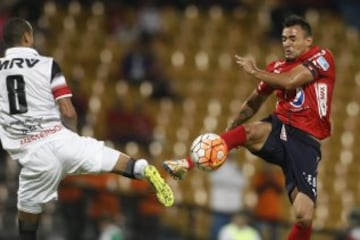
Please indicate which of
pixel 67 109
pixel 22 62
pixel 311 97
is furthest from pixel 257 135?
pixel 22 62

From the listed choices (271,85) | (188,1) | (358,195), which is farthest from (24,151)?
(188,1)

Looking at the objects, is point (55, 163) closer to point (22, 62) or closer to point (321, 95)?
point (22, 62)

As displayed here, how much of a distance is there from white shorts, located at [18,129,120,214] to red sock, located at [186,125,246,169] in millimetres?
849

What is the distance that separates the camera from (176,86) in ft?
67.7

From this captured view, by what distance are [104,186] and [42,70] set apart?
7.13 metres

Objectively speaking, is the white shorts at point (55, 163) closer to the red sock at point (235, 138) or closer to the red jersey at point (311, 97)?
the red sock at point (235, 138)

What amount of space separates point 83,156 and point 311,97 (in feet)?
6.64

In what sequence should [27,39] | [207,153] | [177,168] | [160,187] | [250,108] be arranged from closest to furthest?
[27,39], [160,187], [207,153], [177,168], [250,108]

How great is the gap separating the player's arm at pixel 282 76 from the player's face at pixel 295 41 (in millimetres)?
216

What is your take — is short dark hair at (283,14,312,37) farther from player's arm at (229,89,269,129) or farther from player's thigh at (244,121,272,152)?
player's thigh at (244,121,272,152)

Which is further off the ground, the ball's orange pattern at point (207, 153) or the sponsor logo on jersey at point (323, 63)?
the sponsor logo on jersey at point (323, 63)

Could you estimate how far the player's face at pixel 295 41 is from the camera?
1146 cm

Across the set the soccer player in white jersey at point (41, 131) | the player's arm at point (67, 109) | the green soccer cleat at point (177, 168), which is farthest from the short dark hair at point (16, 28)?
the green soccer cleat at point (177, 168)

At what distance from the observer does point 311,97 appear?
11.5 meters
